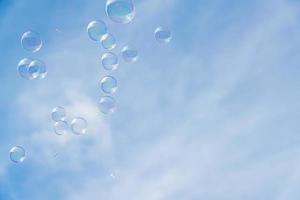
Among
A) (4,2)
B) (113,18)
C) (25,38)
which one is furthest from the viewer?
(4,2)

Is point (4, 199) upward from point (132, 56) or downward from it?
upward

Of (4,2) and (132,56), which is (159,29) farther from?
(4,2)

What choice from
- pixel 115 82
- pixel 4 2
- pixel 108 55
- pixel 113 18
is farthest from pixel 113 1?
pixel 4 2

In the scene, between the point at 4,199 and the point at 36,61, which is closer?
the point at 36,61

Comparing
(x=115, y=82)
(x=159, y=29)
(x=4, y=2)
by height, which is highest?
(x=4, y=2)

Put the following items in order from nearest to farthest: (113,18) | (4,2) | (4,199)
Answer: (113,18)
(4,2)
(4,199)

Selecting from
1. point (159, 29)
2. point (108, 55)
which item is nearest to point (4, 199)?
point (108, 55)

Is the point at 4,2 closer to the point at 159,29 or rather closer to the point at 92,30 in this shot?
the point at 92,30

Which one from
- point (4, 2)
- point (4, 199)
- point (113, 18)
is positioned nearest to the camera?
point (113, 18)

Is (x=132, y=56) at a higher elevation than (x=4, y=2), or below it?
below
